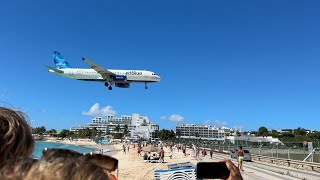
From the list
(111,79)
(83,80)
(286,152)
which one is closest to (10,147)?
(286,152)

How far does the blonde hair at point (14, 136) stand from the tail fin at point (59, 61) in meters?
78.4

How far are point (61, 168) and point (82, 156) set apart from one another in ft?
0.47

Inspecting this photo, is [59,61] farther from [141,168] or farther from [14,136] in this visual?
[14,136]

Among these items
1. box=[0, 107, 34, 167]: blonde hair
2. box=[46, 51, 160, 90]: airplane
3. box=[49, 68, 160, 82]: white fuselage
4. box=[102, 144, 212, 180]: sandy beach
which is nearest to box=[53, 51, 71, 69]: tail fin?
box=[46, 51, 160, 90]: airplane

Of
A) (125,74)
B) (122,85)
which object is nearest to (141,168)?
(122,85)

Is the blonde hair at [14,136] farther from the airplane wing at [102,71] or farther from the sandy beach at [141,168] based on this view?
the airplane wing at [102,71]

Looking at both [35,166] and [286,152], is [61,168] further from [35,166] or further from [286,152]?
[286,152]

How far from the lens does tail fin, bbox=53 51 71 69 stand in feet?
260

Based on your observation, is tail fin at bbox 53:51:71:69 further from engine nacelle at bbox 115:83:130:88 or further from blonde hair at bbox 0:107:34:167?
blonde hair at bbox 0:107:34:167

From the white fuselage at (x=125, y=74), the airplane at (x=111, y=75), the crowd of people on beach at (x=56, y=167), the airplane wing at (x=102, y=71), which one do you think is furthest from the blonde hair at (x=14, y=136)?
the white fuselage at (x=125, y=74)

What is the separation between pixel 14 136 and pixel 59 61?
82726 mm

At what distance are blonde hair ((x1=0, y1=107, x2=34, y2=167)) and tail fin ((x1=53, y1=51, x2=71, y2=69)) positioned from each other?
7843 centimetres

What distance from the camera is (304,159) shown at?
2994cm

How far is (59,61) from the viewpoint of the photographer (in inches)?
3223
